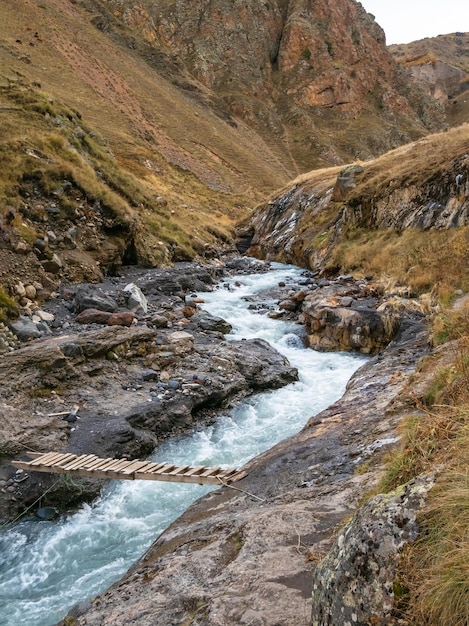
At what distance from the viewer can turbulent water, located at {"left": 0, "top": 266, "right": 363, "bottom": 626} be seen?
18.0 ft

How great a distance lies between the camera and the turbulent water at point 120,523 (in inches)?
216

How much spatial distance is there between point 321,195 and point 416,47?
141836mm

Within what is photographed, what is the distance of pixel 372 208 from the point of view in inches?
846

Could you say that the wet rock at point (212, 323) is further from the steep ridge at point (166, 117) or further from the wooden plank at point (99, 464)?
the wooden plank at point (99, 464)

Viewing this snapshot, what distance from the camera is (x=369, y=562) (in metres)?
2.37

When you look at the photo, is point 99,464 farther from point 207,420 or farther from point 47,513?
point 207,420

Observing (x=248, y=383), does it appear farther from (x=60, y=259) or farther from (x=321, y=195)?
(x=321, y=195)

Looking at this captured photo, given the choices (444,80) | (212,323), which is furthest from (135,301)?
(444,80)

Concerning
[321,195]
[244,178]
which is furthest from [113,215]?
[244,178]

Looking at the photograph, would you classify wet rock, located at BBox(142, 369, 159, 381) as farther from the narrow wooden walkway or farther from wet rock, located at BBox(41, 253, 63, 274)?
wet rock, located at BBox(41, 253, 63, 274)

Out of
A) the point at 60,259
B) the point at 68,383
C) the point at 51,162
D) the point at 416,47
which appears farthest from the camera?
the point at 416,47

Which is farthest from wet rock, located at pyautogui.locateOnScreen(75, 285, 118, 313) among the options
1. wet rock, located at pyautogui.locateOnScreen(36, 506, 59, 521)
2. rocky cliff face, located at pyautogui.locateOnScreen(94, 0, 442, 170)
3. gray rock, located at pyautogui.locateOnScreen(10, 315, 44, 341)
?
rocky cliff face, located at pyautogui.locateOnScreen(94, 0, 442, 170)

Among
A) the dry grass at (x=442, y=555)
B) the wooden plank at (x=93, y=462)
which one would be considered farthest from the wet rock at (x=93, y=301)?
the dry grass at (x=442, y=555)

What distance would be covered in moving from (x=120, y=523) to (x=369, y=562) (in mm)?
5131
